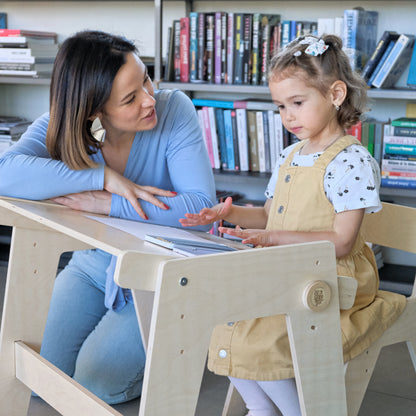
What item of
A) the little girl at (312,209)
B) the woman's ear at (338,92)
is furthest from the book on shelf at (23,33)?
the woman's ear at (338,92)

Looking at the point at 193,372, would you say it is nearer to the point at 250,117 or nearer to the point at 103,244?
the point at 103,244

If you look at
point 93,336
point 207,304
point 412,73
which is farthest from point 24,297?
point 412,73

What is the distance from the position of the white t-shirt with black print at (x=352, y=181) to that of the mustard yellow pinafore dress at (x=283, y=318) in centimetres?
2

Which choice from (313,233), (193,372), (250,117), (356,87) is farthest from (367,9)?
(193,372)

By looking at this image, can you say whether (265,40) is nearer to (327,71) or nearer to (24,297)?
(327,71)

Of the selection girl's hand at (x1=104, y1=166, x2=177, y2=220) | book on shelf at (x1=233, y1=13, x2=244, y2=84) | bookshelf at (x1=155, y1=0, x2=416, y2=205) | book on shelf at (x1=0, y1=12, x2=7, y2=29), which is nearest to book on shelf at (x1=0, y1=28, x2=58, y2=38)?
book on shelf at (x1=0, y1=12, x2=7, y2=29)

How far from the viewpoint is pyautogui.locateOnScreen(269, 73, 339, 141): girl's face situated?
56.9 inches

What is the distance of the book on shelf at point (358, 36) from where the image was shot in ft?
8.02

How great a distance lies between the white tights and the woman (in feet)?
1.35

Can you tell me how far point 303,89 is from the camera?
4.74 feet

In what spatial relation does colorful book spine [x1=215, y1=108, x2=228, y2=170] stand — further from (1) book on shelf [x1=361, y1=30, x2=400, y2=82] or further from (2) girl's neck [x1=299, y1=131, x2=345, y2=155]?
(2) girl's neck [x1=299, y1=131, x2=345, y2=155]

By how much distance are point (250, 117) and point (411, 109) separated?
657 mm

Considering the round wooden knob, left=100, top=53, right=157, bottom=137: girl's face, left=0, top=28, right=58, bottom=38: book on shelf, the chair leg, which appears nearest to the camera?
the round wooden knob

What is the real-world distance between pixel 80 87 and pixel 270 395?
805mm
